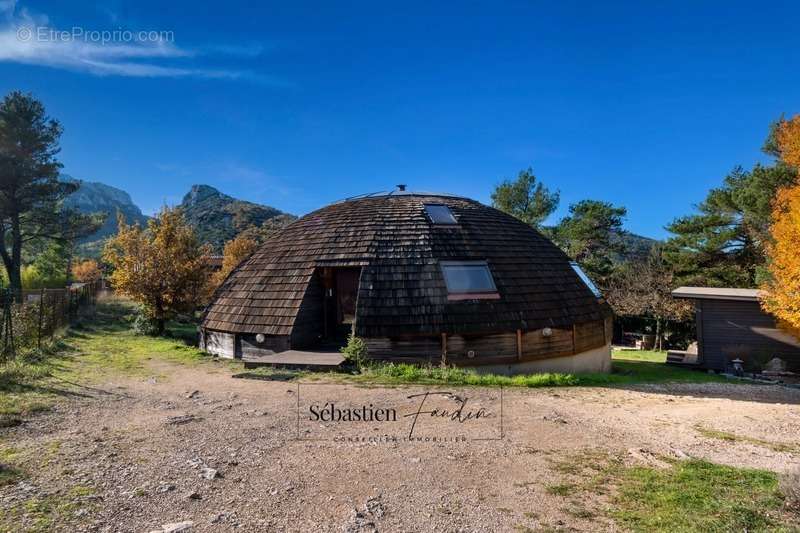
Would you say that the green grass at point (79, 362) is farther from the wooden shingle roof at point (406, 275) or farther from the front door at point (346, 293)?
the front door at point (346, 293)

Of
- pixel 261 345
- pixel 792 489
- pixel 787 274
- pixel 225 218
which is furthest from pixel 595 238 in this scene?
pixel 225 218

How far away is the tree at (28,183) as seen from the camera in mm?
24500

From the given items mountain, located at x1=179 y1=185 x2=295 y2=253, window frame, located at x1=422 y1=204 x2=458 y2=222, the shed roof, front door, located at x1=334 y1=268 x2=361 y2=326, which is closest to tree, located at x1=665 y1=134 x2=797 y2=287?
the shed roof

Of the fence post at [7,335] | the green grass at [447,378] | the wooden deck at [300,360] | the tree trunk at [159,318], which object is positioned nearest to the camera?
the green grass at [447,378]

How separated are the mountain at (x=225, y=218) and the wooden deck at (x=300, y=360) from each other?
5163 cm

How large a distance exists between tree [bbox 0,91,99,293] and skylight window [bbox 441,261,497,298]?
27487 millimetres

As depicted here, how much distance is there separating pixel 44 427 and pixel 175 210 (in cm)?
1369

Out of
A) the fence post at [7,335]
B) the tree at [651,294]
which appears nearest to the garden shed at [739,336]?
the tree at [651,294]

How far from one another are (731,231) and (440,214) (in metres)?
21.7

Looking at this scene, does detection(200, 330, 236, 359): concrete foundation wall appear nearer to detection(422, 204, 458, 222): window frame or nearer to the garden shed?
detection(422, 204, 458, 222): window frame

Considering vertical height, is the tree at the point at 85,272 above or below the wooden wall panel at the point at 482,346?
above

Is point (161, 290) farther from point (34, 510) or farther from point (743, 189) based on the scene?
point (743, 189)

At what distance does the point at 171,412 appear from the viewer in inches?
255

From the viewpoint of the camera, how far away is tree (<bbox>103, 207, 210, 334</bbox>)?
15.5 meters
